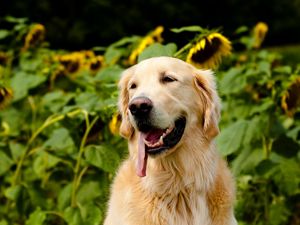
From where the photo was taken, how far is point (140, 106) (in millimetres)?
3574

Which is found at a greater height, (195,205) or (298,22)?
(195,205)

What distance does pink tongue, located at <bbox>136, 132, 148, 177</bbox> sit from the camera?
3.78m

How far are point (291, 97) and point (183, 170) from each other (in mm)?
1421

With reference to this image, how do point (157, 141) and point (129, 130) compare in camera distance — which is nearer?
point (157, 141)

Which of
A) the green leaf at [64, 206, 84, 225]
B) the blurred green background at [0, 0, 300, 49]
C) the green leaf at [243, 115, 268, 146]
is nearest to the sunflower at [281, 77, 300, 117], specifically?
the green leaf at [243, 115, 268, 146]

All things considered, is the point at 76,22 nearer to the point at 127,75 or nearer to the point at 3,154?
the point at 3,154

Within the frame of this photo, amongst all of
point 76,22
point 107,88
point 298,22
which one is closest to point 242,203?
point 107,88

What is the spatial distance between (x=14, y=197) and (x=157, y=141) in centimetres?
184

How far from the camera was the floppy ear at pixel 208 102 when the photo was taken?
12.8ft

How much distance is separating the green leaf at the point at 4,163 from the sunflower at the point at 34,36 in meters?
1.64

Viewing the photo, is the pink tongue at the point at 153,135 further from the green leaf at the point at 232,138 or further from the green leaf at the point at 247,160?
the green leaf at the point at 247,160

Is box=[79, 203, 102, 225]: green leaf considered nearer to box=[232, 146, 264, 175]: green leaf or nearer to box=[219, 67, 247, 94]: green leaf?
box=[232, 146, 264, 175]: green leaf

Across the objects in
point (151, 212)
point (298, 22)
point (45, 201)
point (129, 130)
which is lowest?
point (298, 22)

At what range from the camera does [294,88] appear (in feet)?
16.4
